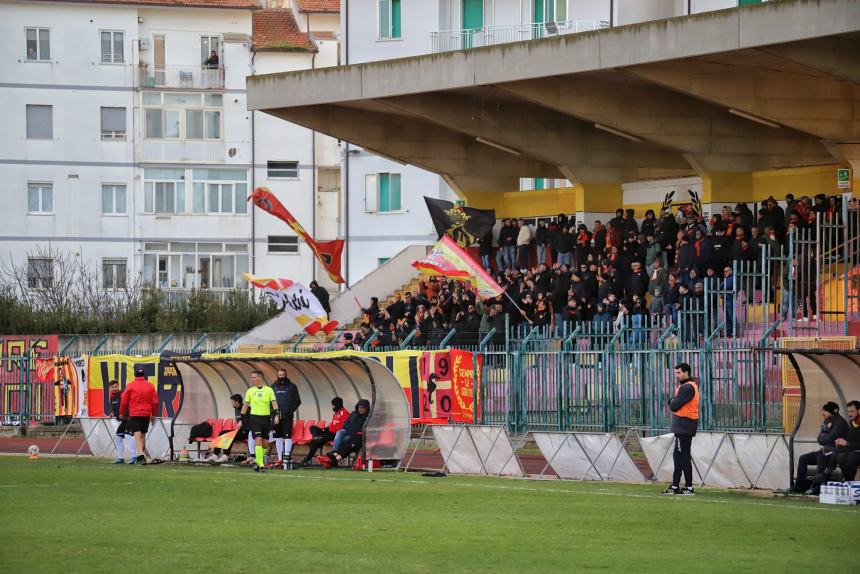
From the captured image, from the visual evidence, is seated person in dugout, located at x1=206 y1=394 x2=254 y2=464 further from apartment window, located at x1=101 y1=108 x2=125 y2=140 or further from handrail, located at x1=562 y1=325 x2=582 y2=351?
apartment window, located at x1=101 y1=108 x2=125 y2=140

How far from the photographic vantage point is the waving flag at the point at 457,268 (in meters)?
34.6

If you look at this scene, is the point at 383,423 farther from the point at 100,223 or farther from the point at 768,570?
the point at 100,223

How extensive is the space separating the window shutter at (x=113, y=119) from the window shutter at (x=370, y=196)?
18.5 metres

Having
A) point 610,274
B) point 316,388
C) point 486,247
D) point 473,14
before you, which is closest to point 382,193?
point 473,14

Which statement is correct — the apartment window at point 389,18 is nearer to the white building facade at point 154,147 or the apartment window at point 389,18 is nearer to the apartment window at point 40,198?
the white building facade at point 154,147

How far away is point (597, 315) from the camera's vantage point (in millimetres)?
33500

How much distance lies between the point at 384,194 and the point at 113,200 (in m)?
19.0

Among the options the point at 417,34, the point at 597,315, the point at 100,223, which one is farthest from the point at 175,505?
the point at 100,223

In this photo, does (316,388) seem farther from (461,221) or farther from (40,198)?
(40,198)

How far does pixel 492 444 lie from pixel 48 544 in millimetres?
11799

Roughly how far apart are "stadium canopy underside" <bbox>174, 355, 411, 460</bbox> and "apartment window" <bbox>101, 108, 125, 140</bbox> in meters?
41.8

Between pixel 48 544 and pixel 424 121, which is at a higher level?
pixel 424 121

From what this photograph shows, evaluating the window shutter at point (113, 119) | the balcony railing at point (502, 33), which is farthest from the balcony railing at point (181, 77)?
the balcony railing at point (502, 33)

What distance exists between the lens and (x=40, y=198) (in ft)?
234
